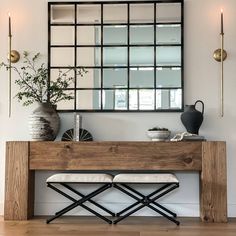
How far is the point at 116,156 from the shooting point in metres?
3.57

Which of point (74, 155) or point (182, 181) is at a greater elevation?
point (74, 155)

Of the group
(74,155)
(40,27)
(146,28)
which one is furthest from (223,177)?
(40,27)

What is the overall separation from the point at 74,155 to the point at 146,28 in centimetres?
145

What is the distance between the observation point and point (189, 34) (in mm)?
3924

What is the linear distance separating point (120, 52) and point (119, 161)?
1.12 metres

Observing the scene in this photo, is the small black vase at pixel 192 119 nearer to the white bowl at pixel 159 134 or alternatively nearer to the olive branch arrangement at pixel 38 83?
the white bowl at pixel 159 134

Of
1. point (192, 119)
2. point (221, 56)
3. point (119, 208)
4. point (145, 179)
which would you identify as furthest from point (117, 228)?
point (221, 56)

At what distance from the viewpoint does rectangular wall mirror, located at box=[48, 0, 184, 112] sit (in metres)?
3.91

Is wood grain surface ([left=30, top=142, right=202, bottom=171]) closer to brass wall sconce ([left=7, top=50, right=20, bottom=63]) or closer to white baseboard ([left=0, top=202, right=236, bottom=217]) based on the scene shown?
white baseboard ([left=0, top=202, right=236, bottom=217])

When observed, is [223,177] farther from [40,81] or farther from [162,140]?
[40,81]

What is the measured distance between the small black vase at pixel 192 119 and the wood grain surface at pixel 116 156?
0.64 feet

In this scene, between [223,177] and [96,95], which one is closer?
[223,177]

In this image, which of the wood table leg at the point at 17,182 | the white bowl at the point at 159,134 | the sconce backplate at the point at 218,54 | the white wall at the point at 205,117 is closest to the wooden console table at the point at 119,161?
the wood table leg at the point at 17,182

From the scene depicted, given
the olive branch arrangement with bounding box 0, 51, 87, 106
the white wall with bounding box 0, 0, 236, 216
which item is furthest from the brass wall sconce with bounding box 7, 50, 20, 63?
the white wall with bounding box 0, 0, 236, 216
